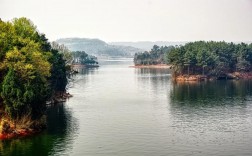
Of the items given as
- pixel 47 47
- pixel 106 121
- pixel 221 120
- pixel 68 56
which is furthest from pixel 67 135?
pixel 68 56

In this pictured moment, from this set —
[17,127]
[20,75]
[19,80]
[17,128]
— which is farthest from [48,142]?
[20,75]

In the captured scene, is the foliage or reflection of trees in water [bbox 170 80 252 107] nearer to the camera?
the foliage

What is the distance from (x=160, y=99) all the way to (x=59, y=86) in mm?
34390

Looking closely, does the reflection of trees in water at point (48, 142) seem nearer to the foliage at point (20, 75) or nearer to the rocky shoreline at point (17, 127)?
the rocky shoreline at point (17, 127)

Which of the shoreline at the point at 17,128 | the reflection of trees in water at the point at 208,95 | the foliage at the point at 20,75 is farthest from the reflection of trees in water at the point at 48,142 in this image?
the reflection of trees in water at the point at 208,95

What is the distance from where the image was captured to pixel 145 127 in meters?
90.9

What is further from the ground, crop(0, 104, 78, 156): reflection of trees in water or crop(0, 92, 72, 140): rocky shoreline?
crop(0, 92, 72, 140): rocky shoreline

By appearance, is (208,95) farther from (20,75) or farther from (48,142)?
(48,142)

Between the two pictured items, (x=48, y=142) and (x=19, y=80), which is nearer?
(x=48, y=142)

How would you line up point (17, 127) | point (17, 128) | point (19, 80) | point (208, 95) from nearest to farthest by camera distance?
point (17, 128)
point (17, 127)
point (19, 80)
point (208, 95)

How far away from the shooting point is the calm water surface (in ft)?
239

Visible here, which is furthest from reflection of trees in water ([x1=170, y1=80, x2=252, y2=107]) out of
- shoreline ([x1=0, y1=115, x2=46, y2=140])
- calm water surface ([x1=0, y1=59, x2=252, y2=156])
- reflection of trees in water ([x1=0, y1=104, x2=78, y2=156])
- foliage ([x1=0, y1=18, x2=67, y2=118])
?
shoreline ([x1=0, y1=115, x2=46, y2=140])

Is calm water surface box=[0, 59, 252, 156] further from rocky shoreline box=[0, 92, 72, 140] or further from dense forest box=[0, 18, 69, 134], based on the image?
dense forest box=[0, 18, 69, 134]

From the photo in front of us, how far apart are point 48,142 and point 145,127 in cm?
2339
